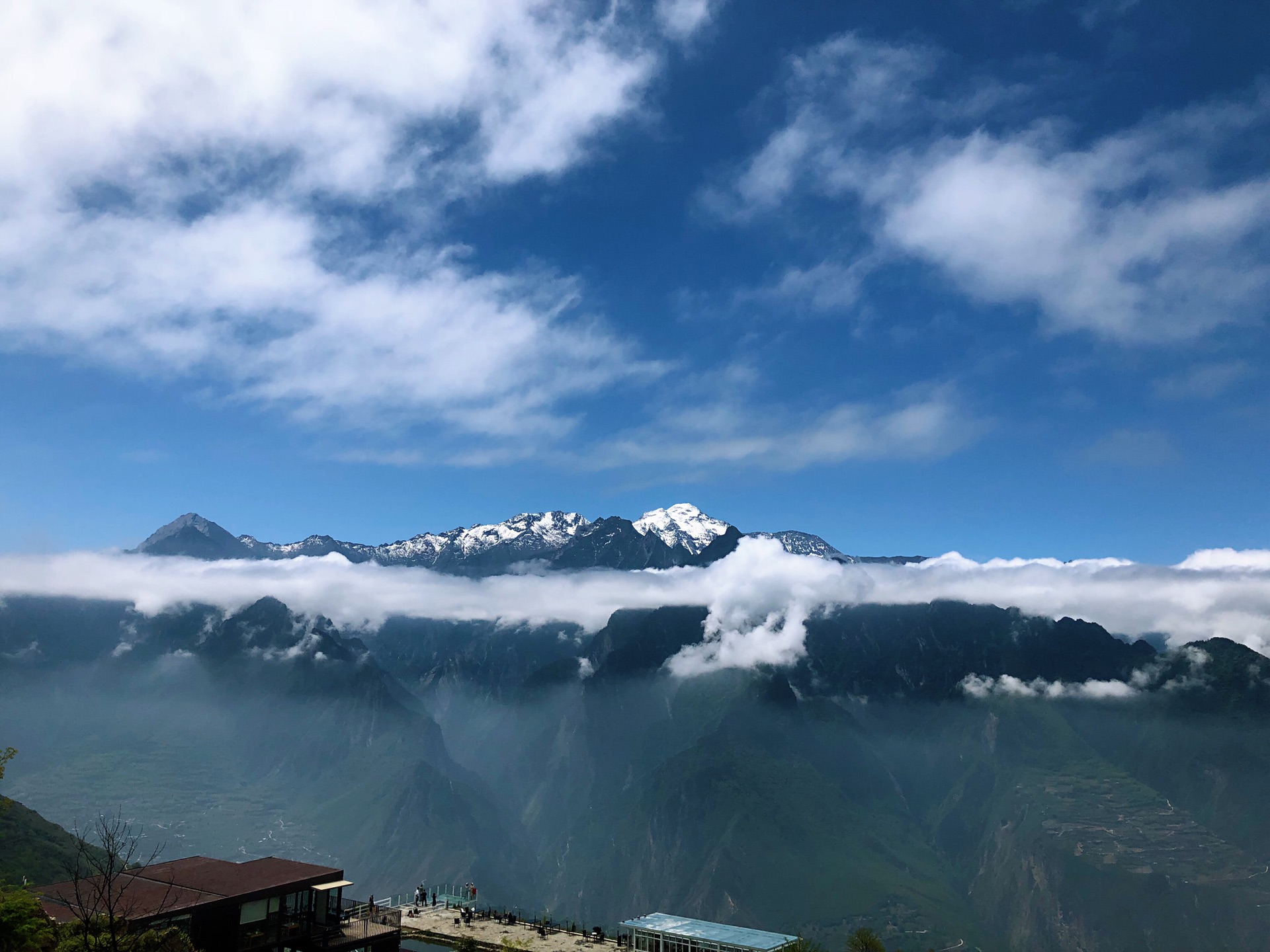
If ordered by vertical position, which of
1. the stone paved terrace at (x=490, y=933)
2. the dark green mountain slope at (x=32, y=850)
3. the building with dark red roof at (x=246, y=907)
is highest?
the building with dark red roof at (x=246, y=907)

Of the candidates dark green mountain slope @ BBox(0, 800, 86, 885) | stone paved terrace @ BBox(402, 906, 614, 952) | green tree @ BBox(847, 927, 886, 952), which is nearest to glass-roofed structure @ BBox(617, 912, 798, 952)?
stone paved terrace @ BBox(402, 906, 614, 952)

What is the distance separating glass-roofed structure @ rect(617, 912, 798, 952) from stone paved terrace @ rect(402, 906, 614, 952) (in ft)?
11.6

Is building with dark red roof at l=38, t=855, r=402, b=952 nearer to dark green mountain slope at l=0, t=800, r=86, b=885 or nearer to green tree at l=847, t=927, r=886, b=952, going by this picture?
dark green mountain slope at l=0, t=800, r=86, b=885

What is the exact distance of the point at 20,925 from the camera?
50.7m

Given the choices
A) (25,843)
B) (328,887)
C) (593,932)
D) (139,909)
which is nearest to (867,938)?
(593,932)

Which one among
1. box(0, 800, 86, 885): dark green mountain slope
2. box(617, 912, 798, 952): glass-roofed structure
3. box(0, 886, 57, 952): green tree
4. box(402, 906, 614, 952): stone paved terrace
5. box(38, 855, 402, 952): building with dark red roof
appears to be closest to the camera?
box(0, 886, 57, 952): green tree


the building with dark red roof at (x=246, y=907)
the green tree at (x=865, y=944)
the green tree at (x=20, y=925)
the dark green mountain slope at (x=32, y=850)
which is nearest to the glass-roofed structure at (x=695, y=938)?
the building with dark red roof at (x=246, y=907)

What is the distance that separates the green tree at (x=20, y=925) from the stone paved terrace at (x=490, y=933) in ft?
171

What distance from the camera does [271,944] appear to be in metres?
70.8

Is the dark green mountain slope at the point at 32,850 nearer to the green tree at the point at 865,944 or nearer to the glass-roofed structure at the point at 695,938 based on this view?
the glass-roofed structure at the point at 695,938

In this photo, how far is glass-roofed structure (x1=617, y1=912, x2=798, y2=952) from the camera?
9400cm

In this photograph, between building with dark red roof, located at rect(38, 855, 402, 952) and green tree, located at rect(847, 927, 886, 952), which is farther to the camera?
green tree, located at rect(847, 927, 886, 952)

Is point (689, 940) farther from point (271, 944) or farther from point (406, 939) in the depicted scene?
point (271, 944)

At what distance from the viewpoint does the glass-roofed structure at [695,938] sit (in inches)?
3701
